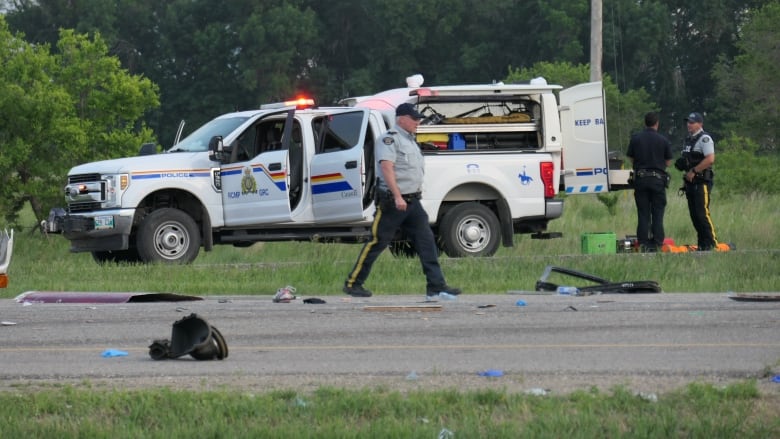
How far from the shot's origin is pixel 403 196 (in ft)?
41.5

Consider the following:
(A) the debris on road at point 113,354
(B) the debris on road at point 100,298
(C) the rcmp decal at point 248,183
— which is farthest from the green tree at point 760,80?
(A) the debris on road at point 113,354

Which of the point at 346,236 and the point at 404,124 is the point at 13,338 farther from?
the point at 346,236

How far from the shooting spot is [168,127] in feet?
229

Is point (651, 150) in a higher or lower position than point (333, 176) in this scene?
higher

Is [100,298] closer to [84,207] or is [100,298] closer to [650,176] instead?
[84,207]

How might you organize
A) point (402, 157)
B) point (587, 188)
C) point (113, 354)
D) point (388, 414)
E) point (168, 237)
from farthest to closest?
point (587, 188) → point (168, 237) → point (402, 157) → point (113, 354) → point (388, 414)

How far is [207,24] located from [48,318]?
64.7m

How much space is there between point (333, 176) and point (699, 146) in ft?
15.7

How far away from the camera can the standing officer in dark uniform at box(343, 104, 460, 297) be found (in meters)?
12.6

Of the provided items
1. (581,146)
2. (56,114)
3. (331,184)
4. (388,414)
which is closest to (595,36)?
(581,146)

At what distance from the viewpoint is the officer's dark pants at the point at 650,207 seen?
18031 mm

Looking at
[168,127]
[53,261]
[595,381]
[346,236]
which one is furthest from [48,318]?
[168,127]

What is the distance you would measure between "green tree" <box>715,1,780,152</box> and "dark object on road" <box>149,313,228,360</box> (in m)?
47.5

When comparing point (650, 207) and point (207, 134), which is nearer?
point (207, 134)
